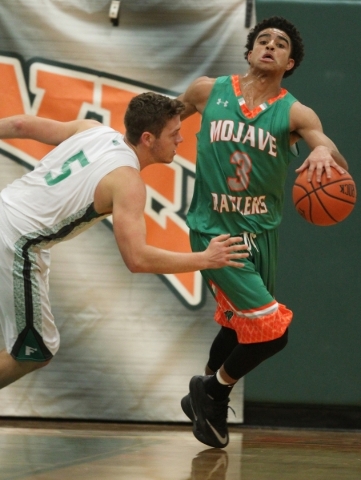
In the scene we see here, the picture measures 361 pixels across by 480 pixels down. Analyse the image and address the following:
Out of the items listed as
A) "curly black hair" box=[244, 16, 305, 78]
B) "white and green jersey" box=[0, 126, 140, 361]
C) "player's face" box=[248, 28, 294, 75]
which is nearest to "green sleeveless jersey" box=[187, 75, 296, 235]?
"player's face" box=[248, 28, 294, 75]

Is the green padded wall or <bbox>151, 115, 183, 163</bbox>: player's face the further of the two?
the green padded wall

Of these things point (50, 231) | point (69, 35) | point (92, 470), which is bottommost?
point (92, 470)

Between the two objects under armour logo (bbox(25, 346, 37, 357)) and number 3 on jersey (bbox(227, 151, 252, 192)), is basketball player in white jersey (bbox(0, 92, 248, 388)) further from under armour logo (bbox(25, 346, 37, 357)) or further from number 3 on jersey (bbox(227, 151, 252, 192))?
number 3 on jersey (bbox(227, 151, 252, 192))

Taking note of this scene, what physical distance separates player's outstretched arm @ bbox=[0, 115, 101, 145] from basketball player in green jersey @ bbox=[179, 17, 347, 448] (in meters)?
0.66

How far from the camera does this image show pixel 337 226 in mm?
4957

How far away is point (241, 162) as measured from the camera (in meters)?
3.88

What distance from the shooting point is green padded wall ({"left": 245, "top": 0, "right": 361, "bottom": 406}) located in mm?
4922

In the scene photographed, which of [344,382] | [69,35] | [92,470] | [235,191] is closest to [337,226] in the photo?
[344,382]

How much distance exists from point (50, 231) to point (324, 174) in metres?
1.24

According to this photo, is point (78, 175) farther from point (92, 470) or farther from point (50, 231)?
point (92, 470)

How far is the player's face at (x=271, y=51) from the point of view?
3.90 meters

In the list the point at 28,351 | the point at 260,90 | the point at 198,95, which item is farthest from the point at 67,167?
the point at 260,90

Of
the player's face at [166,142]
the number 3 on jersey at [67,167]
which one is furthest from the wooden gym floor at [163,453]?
the player's face at [166,142]

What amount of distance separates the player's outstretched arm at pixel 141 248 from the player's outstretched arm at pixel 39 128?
23.8 inches
